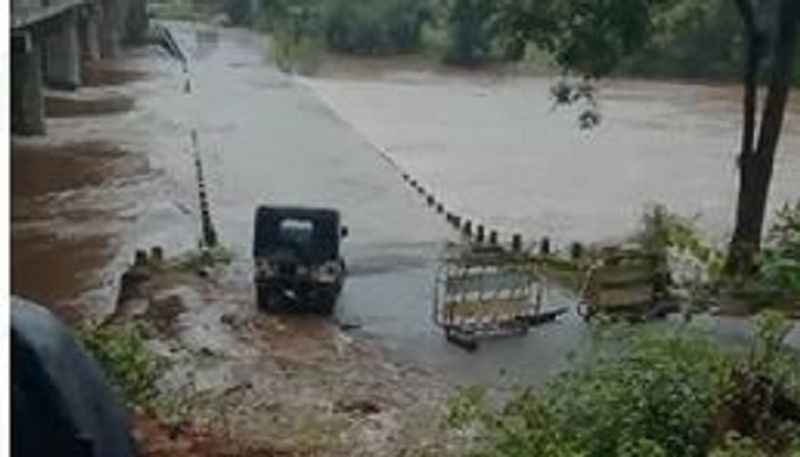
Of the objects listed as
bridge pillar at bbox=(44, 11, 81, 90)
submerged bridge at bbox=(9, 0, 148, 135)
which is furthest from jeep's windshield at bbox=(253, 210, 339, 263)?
bridge pillar at bbox=(44, 11, 81, 90)

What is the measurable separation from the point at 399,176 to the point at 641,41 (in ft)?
53.9

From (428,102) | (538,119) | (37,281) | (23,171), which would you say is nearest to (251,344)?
(37,281)

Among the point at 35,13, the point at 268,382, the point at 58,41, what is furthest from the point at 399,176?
the point at 58,41

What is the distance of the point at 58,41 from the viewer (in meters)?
56.5

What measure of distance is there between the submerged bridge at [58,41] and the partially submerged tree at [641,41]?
7.50m

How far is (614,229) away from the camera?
30797 millimetres

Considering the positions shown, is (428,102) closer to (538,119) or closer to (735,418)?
(538,119)

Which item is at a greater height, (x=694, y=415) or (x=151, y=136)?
(x=694, y=415)

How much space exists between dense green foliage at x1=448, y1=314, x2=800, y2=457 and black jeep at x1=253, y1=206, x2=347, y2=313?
30.7 ft

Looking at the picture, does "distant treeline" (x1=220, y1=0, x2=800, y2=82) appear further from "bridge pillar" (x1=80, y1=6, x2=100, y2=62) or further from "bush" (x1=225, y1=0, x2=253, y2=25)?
"bridge pillar" (x1=80, y1=6, x2=100, y2=62)

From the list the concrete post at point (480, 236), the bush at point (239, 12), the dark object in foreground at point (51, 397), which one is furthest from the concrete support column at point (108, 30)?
the dark object in foreground at point (51, 397)

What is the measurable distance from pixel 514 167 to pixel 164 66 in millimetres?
31396

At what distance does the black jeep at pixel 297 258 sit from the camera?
748 inches

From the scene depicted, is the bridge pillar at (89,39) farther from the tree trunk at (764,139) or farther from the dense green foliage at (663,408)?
the dense green foliage at (663,408)
